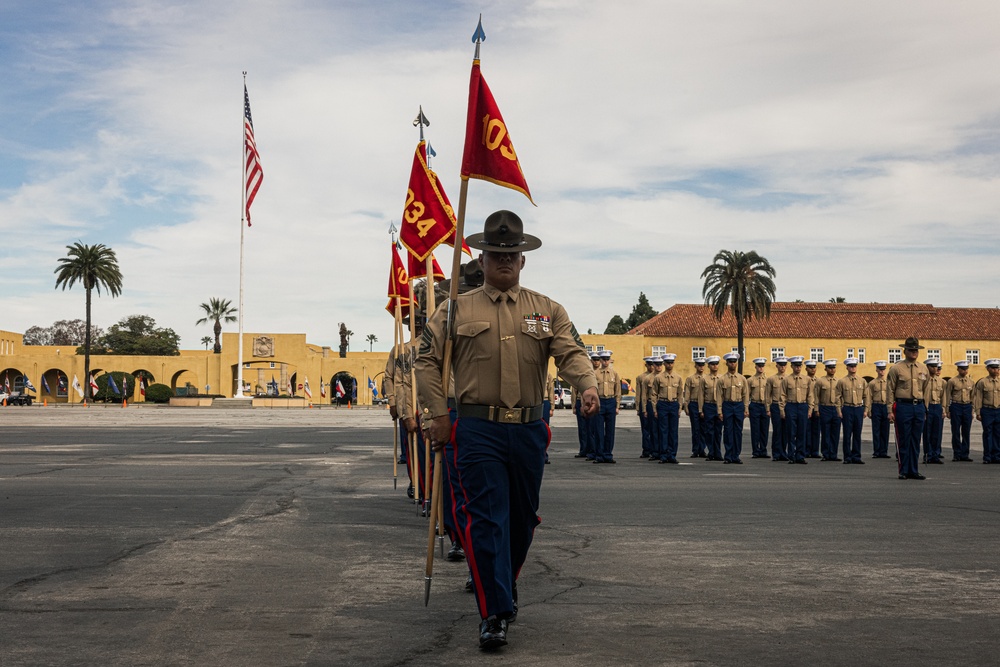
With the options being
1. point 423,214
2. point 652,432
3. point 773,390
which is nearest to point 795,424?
point 773,390

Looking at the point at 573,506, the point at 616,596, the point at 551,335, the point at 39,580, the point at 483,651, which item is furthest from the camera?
the point at 573,506

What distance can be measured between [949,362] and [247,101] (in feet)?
204

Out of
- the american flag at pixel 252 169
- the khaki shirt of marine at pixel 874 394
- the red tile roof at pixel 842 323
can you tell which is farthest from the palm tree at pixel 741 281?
the khaki shirt of marine at pixel 874 394

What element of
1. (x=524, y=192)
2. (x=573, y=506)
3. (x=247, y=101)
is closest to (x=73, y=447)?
(x=573, y=506)

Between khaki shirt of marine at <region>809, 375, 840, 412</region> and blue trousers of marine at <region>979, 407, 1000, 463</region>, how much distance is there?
2718 millimetres

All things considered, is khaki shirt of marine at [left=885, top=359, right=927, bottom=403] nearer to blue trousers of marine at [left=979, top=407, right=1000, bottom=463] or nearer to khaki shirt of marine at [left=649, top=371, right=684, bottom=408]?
khaki shirt of marine at [left=649, top=371, right=684, bottom=408]

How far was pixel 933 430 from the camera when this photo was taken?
20.7 m

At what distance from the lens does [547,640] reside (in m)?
5.32

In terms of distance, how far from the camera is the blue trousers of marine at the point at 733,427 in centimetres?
1975

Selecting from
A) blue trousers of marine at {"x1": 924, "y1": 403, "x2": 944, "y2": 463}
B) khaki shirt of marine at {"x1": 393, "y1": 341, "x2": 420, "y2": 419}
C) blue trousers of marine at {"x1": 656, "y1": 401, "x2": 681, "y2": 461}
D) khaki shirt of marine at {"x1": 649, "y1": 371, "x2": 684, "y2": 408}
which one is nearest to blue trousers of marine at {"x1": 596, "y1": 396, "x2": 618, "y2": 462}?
blue trousers of marine at {"x1": 656, "y1": 401, "x2": 681, "y2": 461}

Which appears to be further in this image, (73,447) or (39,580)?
(73,447)

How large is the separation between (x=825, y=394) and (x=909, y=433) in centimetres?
608

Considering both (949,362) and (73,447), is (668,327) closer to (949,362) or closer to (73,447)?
(949,362)

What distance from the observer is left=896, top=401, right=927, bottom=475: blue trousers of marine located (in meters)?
15.4
